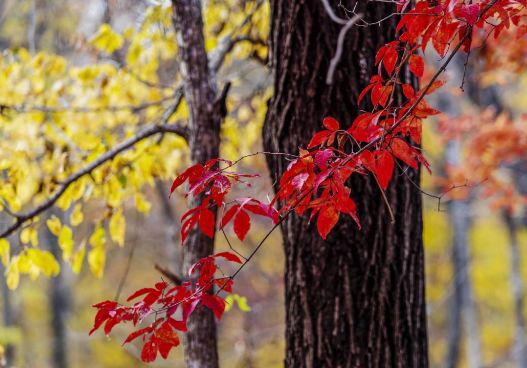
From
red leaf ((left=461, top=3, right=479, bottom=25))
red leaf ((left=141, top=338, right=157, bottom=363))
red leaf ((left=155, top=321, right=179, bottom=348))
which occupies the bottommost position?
red leaf ((left=141, top=338, right=157, bottom=363))

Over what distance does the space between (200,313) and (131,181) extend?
2.66 ft

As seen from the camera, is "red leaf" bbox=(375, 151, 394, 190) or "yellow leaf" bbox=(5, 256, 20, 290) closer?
"red leaf" bbox=(375, 151, 394, 190)

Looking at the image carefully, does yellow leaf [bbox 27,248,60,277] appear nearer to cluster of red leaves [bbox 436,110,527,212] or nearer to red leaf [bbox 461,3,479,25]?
red leaf [bbox 461,3,479,25]

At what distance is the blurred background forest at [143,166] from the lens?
274 centimetres

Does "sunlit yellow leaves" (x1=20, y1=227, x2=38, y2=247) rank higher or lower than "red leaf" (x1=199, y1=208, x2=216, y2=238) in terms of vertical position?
higher

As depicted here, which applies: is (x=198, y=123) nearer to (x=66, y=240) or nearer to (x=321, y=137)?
(x=66, y=240)

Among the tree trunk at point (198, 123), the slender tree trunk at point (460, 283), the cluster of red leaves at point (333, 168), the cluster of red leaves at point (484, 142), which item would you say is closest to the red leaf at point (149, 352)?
the cluster of red leaves at point (333, 168)

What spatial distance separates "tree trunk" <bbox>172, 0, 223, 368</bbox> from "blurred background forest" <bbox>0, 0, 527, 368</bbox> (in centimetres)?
22

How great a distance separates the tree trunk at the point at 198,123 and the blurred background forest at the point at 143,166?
0.72ft

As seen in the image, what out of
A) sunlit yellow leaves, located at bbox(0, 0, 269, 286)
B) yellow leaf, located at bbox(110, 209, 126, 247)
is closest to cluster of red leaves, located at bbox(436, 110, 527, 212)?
sunlit yellow leaves, located at bbox(0, 0, 269, 286)

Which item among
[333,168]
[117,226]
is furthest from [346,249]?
[117,226]

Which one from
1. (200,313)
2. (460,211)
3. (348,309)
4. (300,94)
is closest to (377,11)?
(300,94)

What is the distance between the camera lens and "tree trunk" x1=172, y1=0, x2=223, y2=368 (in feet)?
7.83

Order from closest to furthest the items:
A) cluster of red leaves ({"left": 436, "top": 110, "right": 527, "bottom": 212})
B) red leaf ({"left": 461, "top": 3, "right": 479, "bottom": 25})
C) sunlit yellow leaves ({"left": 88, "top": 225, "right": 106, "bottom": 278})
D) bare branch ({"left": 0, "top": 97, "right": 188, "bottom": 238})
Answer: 1. red leaf ({"left": 461, "top": 3, "right": 479, "bottom": 25})
2. bare branch ({"left": 0, "top": 97, "right": 188, "bottom": 238})
3. sunlit yellow leaves ({"left": 88, "top": 225, "right": 106, "bottom": 278})
4. cluster of red leaves ({"left": 436, "top": 110, "right": 527, "bottom": 212})
